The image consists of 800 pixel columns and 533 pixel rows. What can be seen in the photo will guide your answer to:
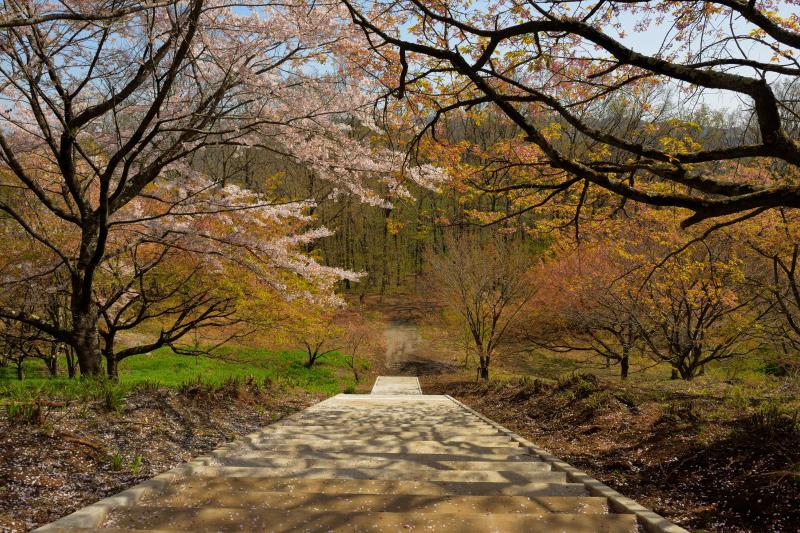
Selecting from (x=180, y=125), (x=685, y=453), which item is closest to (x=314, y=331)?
(x=180, y=125)

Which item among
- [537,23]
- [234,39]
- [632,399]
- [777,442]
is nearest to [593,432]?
[632,399]

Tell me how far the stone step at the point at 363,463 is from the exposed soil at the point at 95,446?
0.46 metres

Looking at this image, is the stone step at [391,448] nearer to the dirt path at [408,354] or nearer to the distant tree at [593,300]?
the distant tree at [593,300]

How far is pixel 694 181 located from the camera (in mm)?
3986

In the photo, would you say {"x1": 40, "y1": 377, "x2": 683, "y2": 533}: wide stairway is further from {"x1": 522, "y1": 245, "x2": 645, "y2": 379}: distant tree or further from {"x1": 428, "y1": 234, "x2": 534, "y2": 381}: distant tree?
{"x1": 428, "y1": 234, "x2": 534, "y2": 381}: distant tree

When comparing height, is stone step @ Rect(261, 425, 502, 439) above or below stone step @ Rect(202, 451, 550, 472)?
below

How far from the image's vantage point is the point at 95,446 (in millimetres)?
3615

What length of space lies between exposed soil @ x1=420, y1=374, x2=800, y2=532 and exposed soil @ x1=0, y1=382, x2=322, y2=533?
361 cm

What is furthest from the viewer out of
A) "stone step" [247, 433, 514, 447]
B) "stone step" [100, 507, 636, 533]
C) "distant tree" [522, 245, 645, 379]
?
"distant tree" [522, 245, 645, 379]

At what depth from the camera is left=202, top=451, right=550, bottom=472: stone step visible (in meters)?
3.58

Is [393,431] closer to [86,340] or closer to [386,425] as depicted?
[386,425]

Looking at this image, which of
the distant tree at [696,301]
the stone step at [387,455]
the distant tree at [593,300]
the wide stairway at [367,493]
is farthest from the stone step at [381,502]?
the distant tree at [593,300]

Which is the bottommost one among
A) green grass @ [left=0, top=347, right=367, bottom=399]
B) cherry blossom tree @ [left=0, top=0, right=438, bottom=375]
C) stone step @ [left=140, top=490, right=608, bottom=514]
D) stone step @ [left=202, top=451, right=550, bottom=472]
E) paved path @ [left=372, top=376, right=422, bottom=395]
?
paved path @ [left=372, top=376, right=422, bottom=395]

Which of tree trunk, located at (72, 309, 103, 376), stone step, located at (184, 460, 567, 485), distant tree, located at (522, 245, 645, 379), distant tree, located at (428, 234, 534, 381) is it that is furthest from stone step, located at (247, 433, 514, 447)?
distant tree, located at (428, 234, 534, 381)
